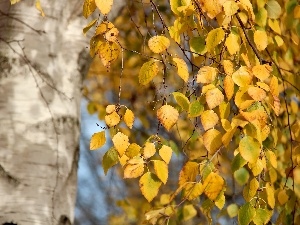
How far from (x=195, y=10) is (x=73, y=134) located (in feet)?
1.65

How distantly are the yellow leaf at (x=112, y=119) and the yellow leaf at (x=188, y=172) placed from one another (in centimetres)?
18

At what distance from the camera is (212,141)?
140 cm

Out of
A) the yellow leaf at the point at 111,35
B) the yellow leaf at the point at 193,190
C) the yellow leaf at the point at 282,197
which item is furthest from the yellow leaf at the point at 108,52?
the yellow leaf at the point at 282,197

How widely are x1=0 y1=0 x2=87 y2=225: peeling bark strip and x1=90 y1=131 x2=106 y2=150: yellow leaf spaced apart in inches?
12.9

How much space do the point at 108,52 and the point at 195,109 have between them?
0.73 feet

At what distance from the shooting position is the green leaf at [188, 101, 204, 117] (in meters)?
1.42

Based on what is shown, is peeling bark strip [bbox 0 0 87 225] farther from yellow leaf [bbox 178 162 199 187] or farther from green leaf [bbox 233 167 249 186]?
green leaf [bbox 233 167 249 186]

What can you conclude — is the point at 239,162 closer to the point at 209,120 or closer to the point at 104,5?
the point at 209,120

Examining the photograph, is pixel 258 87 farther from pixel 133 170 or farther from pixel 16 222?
pixel 16 222

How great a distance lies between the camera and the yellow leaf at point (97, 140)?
4.66 feet

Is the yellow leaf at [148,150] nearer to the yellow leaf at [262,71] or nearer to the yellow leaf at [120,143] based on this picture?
the yellow leaf at [120,143]

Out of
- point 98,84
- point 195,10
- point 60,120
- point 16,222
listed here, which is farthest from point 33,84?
point 98,84

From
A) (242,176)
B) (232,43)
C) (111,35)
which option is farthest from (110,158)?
(242,176)

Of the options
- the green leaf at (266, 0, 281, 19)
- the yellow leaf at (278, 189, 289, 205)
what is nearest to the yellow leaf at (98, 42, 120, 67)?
the green leaf at (266, 0, 281, 19)
